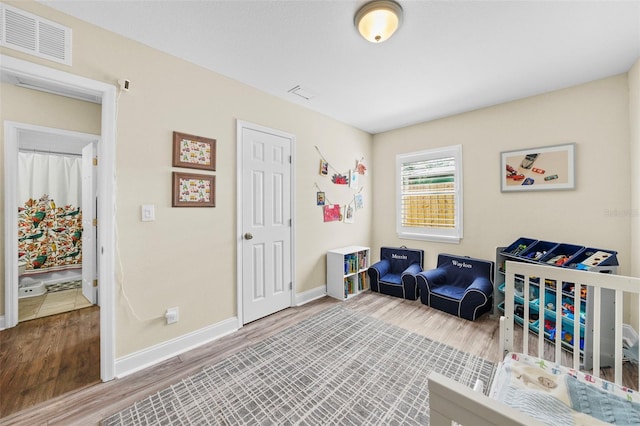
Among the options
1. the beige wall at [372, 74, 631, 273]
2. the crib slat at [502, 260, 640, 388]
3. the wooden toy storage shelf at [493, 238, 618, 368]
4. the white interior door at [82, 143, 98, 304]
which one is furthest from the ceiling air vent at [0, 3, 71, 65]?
the beige wall at [372, 74, 631, 273]

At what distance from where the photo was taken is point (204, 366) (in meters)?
2.01

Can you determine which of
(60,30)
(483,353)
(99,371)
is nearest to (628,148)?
(483,353)

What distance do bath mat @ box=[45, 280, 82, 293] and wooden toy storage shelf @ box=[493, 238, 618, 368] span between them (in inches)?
220

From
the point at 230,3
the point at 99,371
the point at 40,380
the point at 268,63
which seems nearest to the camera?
the point at 230,3

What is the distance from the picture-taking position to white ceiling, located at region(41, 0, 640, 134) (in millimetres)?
1660

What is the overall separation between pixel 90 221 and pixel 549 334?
202 inches

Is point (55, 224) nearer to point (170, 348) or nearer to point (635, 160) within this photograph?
point (170, 348)

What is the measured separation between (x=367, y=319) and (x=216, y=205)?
6.61ft

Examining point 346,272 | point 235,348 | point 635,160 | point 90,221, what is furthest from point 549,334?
point 90,221

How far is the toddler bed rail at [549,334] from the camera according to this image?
0.54m

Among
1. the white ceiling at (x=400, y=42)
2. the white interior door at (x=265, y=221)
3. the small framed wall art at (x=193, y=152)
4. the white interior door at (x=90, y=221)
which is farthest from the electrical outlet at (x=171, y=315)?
the white ceiling at (x=400, y=42)

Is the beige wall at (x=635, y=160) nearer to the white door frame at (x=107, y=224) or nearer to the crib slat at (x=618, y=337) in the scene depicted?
the crib slat at (x=618, y=337)

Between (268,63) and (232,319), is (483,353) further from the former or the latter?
(268,63)

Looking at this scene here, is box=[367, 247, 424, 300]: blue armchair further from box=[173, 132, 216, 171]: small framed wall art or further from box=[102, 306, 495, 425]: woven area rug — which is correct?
box=[173, 132, 216, 171]: small framed wall art
